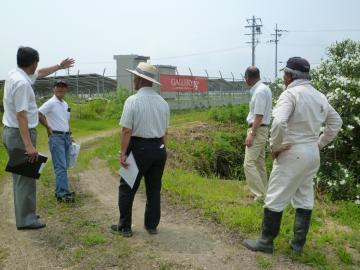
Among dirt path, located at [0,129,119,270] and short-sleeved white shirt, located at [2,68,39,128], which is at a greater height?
short-sleeved white shirt, located at [2,68,39,128]

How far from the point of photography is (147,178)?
5.50 m

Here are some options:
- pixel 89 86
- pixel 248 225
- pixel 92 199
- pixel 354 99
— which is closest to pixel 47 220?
pixel 92 199

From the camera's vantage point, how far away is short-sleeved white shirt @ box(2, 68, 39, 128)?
5.26 meters

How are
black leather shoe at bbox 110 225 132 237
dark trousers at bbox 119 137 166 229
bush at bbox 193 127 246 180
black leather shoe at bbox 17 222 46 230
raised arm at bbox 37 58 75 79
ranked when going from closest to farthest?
dark trousers at bbox 119 137 166 229 → black leather shoe at bbox 110 225 132 237 → black leather shoe at bbox 17 222 46 230 → raised arm at bbox 37 58 75 79 → bush at bbox 193 127 246 180

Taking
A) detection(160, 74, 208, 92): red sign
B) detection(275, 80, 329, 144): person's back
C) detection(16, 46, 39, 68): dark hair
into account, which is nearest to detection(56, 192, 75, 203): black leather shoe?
detection(16, 46, 39, 68): dark hair

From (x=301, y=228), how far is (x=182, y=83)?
75.2ft

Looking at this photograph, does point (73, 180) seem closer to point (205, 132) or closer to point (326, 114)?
point (326, 114)

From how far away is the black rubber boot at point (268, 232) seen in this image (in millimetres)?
4902

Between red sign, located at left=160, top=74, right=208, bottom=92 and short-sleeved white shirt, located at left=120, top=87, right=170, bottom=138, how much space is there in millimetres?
18826

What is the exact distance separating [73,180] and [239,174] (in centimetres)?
482

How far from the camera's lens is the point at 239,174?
39.5ft

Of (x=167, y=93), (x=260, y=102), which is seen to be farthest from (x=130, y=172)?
(x=167, y=93)

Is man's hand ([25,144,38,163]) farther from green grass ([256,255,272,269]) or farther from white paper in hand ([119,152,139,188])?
green grass ([256,255,272,269])

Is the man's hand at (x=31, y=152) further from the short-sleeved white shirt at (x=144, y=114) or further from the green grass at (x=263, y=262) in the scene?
the green grass at (x=263, y=262)
